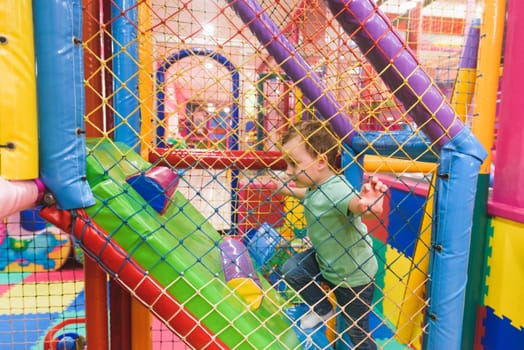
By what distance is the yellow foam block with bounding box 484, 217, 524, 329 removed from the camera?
39.9 inches

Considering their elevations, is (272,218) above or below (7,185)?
below

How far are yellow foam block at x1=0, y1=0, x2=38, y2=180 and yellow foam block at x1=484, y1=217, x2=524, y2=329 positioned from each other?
113 centimetres

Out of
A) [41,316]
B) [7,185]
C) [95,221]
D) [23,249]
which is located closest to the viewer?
[7,185]

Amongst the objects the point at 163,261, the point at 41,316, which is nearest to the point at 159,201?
the point at 163,261

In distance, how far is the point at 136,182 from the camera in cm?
93

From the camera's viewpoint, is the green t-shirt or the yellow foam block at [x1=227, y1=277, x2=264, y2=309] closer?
the yellow foam block at [x1=227, y1=277, x2=264, y2=309]

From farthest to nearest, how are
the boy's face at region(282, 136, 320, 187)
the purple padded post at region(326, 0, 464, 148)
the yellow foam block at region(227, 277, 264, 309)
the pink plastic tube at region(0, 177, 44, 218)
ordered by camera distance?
the boy's face at region(282, 136, 320, 187) < the yellow foam block at region(227, 277, 264, 309) < the purple padded post at region(326, 0, 464, 148) < the pink plastic tube at region(0, 177, 44, 218)

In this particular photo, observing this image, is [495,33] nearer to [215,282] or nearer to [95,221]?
[215,282]

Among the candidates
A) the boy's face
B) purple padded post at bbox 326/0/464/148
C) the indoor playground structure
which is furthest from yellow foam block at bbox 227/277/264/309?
purple padded post at bbox 326/0/464/148

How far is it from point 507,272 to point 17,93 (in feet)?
3.96

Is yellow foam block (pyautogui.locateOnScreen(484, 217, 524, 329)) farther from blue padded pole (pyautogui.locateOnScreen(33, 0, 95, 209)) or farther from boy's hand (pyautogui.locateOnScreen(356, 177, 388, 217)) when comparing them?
blue padded pole (pyautogui.locateOnScreen(33, 0, 95, 209))

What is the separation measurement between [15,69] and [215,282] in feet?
1.95

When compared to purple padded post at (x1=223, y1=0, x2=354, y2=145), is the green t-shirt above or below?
below

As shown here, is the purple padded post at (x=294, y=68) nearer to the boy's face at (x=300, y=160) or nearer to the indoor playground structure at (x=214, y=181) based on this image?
the indoor playground structure at (x=214, y=181)
